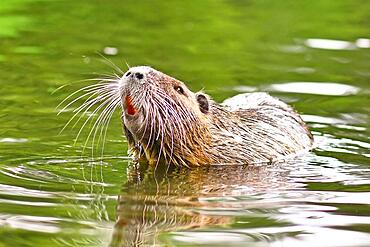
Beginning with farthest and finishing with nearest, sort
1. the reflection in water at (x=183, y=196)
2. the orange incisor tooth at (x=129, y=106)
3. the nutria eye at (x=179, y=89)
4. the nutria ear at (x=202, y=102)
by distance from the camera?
the nutria ear at (x=202, y=102) < the nutria eye at (x=179, y=89) < the orange incisor tooth at (x=129, y=106) < the reflection in water at (x=183, y=196)

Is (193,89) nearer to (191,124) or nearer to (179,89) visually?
(191,124)

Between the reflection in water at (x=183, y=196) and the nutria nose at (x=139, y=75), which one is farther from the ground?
the nutria nose at (x=139, y=75)

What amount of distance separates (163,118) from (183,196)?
2.06 ft

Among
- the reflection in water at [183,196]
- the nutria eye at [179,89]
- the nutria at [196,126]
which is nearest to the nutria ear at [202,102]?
the nutria at [196,126]

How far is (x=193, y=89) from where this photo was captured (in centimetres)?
912

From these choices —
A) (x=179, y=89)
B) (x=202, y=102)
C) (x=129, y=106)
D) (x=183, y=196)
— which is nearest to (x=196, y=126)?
(x=202, y=102)

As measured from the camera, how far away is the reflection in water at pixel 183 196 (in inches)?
216

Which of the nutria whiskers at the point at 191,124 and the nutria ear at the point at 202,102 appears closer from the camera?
the nutria whiskers at the point at 191,124

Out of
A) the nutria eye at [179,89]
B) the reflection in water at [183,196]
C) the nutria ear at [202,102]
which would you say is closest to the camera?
the reflection in water at [183,196]

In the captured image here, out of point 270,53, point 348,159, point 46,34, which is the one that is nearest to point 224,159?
point 348,159

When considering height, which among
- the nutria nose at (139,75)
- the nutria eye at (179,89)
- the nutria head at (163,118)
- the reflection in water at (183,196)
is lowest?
the reflection in water at (183,196)

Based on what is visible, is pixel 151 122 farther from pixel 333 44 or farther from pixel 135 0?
pixel 135 0

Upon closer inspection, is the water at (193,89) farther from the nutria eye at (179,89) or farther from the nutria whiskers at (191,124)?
the nutria eye at (179,89)

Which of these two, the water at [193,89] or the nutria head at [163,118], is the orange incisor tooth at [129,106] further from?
the water at [193,89]
